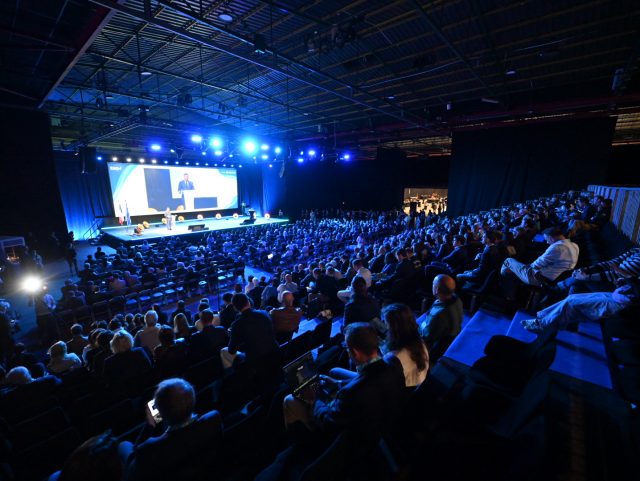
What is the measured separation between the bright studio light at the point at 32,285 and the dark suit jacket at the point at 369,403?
9.69 metres

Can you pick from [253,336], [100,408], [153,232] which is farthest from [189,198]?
[253,336]

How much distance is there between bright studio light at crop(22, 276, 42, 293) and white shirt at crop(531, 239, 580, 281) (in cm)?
1127

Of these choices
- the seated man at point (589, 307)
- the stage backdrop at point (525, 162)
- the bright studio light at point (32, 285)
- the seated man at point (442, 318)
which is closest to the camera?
the seated man at point (589, 307)

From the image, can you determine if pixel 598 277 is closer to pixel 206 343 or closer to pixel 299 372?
pixel 299 372

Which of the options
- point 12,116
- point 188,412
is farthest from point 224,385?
point 12,116

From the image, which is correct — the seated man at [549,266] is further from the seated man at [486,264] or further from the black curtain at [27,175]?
the black curtain at [27,175]

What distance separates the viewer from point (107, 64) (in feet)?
32.2

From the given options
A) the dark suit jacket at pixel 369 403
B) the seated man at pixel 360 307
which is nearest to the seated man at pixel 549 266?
the seated man at pixel 360 307

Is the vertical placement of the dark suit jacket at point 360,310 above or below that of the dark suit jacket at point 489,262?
below

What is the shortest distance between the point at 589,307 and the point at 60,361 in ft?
20.3

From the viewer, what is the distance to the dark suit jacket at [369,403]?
1604 mm

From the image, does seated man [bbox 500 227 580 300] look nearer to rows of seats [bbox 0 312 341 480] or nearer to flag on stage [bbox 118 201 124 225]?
rows of seats [bbox 0 312 341 480]

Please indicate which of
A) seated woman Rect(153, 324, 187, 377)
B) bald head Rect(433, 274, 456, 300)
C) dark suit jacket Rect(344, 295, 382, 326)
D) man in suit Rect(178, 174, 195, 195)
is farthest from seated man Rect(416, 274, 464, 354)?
man in suit Rect(178, 174, 195, 195)

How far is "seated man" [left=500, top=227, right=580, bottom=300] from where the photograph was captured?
12.5ft
